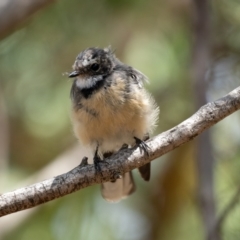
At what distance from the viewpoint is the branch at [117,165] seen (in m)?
3.26

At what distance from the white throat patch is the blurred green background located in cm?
137

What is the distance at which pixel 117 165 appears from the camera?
11.5 feet

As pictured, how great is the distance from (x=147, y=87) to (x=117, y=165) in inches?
85.4

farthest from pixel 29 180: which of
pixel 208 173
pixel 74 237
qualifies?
pixel 208 173

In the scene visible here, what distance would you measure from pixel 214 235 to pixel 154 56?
2.39m

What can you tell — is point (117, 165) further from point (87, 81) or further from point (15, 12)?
point (15, 12)

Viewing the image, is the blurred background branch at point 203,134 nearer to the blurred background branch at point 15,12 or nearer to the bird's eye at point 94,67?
the bird's eye at point 94,67

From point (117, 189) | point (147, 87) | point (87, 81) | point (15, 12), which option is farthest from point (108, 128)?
point (147, 87)

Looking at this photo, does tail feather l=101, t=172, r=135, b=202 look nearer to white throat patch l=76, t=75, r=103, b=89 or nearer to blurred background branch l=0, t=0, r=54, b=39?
white throat patch l=76, t=75, r=103, b=89

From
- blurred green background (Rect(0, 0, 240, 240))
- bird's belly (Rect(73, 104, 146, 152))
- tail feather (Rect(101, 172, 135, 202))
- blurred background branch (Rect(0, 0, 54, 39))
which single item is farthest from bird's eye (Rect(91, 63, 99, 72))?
blurred green background (Rect(0, 0, 240, 240))

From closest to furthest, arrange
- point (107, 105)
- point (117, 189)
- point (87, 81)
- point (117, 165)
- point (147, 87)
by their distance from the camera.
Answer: point (117, 165)
point (107, 105)
point (87, 81)
point (117, 189)
point (147, 87)

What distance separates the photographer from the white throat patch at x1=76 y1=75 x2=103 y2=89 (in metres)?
4.19

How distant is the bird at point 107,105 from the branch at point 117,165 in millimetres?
392

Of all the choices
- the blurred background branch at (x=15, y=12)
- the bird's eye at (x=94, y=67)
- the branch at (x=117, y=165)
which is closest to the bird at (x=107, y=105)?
the bird's eye at (x=94, y=67)
